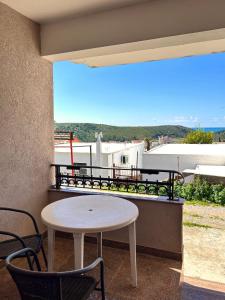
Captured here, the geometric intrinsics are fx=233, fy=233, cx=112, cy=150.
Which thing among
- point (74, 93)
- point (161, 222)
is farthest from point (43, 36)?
point (74, 93)

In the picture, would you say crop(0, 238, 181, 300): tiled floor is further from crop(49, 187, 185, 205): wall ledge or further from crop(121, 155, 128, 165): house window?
crop(121, 155, 128, 165): house window

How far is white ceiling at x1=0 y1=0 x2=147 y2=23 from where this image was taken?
7.20ft

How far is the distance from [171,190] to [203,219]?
205 cm

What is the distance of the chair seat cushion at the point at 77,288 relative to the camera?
4.20 ft

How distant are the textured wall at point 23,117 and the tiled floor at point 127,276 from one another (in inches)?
23.0

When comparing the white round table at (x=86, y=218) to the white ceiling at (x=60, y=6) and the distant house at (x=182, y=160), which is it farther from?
the distant house at (x=182, y=160)

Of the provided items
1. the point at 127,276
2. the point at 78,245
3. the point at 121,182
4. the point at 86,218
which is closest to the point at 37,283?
the point at 78,245

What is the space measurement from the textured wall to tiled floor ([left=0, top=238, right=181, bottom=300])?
0.58 metres

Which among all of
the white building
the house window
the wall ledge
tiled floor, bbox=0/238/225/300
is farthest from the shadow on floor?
the house window

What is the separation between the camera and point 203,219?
4121 millimetres

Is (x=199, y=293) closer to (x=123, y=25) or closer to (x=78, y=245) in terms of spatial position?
(x=78, y=245)

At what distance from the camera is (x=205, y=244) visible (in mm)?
3035

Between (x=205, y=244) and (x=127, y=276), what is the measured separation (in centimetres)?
135

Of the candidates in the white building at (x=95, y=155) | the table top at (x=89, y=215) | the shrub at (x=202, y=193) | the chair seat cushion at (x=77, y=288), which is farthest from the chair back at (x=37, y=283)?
the white building at (x=95, y=155)
